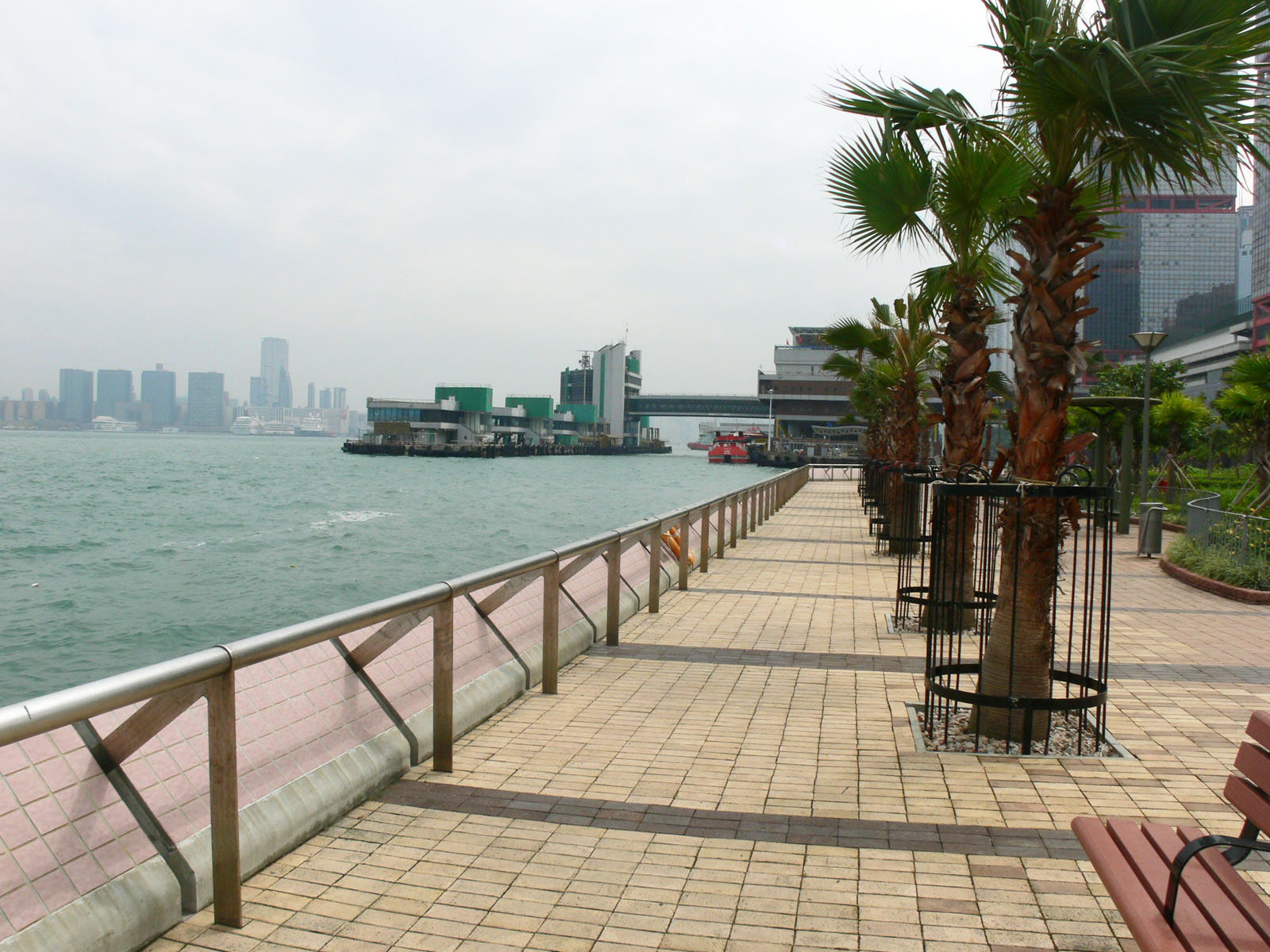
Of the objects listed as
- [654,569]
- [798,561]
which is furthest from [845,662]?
[798,561]

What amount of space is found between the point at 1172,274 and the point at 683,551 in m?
159

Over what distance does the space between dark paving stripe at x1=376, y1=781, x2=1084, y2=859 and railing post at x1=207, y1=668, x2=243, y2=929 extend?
120cm

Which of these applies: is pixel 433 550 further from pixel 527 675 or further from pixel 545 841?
pixel 545 841

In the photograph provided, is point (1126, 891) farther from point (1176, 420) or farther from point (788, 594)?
point (1176, 420)

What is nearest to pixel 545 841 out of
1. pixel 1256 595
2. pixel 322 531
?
pixel 1256 595

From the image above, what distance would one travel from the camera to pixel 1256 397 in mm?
18625

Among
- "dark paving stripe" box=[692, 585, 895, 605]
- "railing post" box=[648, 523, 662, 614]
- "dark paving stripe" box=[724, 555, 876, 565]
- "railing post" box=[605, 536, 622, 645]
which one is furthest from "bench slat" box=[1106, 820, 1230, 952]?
"dark paving stripe" box=[724, 555, 876, 565]

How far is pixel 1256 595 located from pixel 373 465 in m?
97.1

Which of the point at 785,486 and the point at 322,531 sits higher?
the point at 785,486

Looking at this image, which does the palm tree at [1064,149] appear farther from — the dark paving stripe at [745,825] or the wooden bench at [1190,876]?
the wooden bench at [1190,876]

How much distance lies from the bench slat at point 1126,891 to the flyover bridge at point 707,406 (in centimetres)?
14341

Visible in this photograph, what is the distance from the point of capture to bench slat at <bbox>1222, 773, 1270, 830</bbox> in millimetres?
2836

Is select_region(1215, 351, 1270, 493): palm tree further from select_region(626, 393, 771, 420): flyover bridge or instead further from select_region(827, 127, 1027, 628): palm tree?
select_region(626, 393, 771, 420): flyover bridge

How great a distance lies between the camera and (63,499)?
49438 mm
